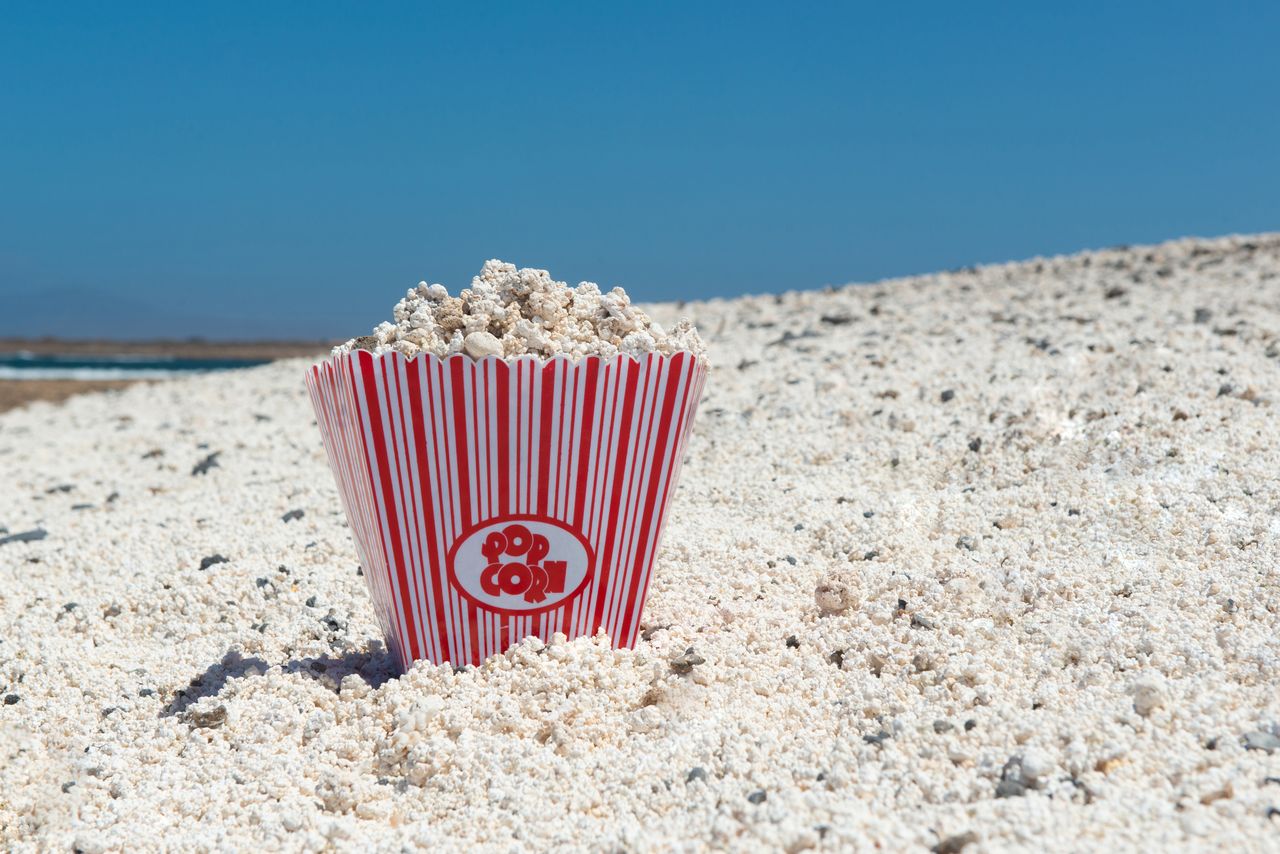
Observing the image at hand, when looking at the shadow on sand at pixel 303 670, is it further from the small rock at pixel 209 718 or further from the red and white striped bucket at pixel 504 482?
the red and white striped bucket at pixel 504 482

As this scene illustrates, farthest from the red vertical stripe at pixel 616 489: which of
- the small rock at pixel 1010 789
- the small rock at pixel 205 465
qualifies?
the small rock at pixel 205 465

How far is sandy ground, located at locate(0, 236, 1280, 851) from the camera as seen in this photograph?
2137 millimetres

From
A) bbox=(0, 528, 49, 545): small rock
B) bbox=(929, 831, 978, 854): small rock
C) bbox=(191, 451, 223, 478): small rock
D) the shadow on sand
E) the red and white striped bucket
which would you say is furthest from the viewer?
bbox=(191, 451, 223, 478): small rock

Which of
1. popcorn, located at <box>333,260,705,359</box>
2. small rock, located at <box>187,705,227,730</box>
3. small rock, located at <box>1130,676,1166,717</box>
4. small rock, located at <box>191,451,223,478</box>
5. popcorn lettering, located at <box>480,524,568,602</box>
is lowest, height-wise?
small rock, located at <box>187,705,227,730</box>

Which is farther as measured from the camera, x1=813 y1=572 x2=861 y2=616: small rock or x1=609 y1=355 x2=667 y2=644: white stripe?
x1=813 y1=572 x2=861 y2=616: small rock

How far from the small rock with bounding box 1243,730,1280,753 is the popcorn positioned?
145 centimetres

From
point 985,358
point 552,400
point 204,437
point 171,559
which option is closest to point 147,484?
point 204,437

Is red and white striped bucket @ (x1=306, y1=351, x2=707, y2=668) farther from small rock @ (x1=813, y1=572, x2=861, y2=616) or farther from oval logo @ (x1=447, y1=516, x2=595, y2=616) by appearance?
small rock @ (x1=813, y1=572, x2=861, y2=616)

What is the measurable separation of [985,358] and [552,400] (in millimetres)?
4084

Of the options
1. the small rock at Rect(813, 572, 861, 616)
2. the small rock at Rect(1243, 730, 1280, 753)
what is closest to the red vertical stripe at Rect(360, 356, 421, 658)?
the small rock at Rect(813, 572, 861, 616)

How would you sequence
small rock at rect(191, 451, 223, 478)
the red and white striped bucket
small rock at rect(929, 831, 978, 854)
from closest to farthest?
→ small rock at rect(929, 831, 978, 854) < the red and white striped bucket < small rock at rect(191, 451, 223, 478)

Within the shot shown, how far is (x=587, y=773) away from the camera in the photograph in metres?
2.37

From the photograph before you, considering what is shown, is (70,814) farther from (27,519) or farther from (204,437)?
(204,437)

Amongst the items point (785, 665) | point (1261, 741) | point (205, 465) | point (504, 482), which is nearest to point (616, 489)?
point (504, 482)
